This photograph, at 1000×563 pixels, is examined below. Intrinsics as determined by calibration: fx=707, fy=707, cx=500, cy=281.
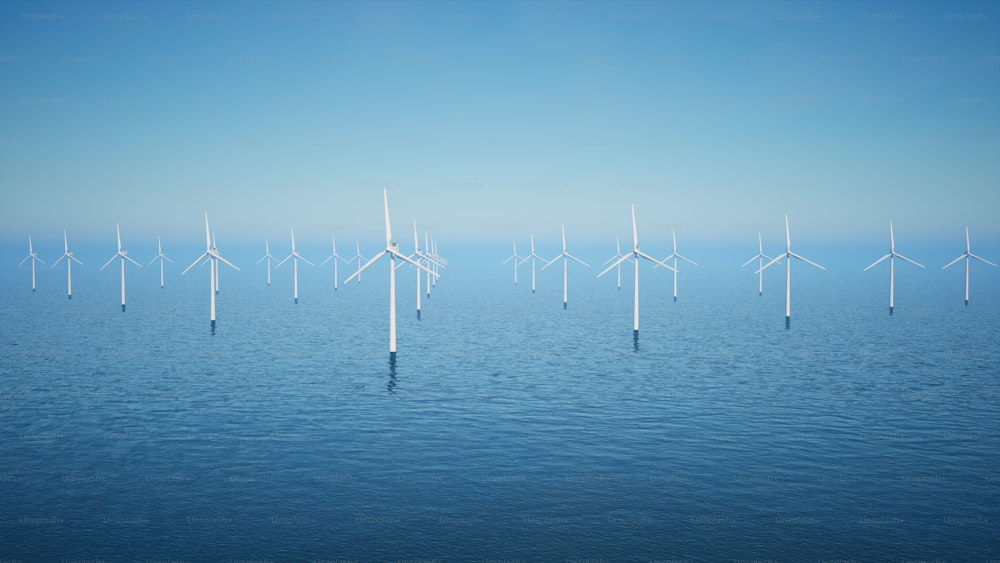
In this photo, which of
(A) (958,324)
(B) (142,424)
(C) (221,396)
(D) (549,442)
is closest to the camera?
(D) (549,442)

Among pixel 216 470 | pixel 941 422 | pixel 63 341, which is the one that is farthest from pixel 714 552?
pixel 63 341

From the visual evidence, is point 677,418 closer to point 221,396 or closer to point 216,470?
point 216,470

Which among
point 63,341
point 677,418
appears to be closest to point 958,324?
point 677,418

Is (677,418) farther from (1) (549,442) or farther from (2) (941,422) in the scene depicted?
(2) (941,422)

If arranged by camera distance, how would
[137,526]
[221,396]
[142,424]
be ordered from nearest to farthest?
[137,526] → [142,424] → [221,396]

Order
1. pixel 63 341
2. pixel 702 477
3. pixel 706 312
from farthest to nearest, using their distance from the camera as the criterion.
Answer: pixel 706 312 < pixel 63 341 < pixel 702 477

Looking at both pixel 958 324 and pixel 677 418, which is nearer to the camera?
pixel 677 418
